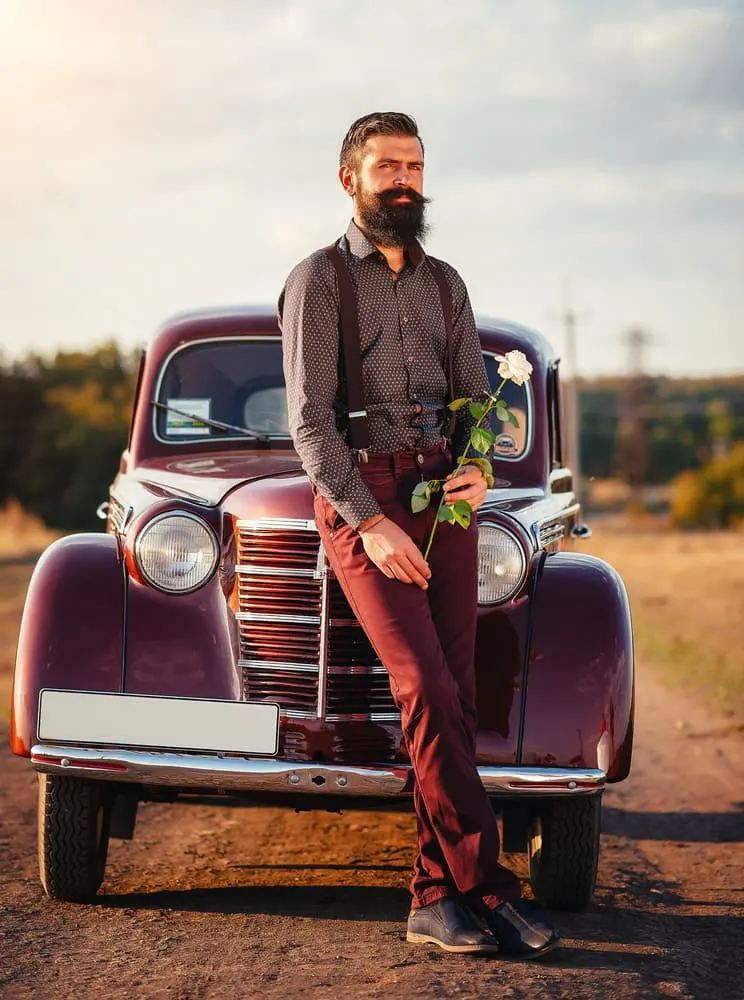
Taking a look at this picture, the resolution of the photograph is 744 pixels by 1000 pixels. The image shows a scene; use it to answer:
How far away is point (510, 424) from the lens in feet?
19.7

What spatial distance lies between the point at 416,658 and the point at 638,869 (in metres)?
2.17

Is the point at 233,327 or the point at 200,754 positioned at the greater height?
the point at 233,327

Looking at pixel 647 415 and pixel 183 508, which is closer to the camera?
pixel 183 508

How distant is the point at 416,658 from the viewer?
412 cm

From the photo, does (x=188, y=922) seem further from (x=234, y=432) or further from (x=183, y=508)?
(x=234, y=432)

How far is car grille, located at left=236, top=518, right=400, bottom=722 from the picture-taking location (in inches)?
183

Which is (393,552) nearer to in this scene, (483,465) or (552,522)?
(483,465)

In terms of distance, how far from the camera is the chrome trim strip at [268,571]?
468 centimetres

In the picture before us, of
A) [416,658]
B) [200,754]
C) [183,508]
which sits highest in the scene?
[183,508]

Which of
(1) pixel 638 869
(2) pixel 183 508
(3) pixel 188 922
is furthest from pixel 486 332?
(3) pixel 188 922

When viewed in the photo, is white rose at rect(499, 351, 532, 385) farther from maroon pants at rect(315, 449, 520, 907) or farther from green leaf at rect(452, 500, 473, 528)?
green leaf at rect(452, 500, 473, 528)

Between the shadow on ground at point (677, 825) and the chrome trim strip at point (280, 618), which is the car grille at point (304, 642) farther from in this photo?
the shadow on ground at point (677, 825)

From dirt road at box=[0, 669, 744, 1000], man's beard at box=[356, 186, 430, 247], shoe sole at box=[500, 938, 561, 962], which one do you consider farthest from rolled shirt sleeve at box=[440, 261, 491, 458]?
dirt road at box=[0, 669, 744, 1000]

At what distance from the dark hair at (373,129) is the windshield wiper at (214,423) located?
188 cm
